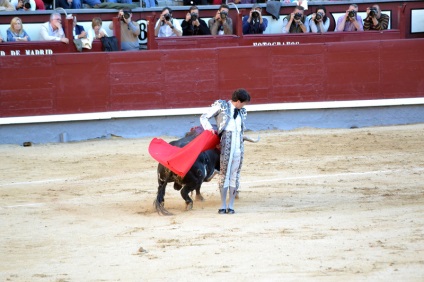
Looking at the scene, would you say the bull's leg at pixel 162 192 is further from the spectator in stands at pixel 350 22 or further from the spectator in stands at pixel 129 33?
the spectator in stands at pixel 350 22

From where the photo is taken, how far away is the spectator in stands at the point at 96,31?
14358mm

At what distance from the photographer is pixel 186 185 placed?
355 inches

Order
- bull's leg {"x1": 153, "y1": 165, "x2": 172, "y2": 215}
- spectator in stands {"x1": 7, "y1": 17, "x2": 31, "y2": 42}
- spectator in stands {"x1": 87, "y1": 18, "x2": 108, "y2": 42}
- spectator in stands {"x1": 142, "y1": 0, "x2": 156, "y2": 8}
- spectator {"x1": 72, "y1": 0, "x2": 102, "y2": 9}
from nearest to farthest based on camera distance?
1. bull's leg {"x1": 153, "y1": 165, "x2": 172, "y2": 215}
2. spectator in stands {"x1": 7, "y1": 17, "x2": 31, "y2": 42}
3. spectator in stands {"x1": 87, "y1": 18, "x2": 108, "y2": 42}
4. spectator {"x1": 72, "y1": 0, "x2": 102, "y2": 9}
5. spectator in stands {"x1": 142, "y1": 0, "x2": 156, "y2": 8}

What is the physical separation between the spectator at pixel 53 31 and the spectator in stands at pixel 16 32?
245 mm

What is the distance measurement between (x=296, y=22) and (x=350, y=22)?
0.94m

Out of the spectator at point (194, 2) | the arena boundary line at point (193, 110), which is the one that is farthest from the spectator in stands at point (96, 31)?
the spectator at point (194, 2)

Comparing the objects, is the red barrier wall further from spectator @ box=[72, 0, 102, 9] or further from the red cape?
the red cape

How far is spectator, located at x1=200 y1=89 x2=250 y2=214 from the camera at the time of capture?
344 inches

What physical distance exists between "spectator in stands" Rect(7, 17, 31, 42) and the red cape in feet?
17.5

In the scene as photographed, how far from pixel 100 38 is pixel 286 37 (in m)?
2.89

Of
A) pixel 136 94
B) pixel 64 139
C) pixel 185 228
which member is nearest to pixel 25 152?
pixel 64 139

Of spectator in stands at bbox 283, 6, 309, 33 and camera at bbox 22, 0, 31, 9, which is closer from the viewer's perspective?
camera at bbox 22, 0, 31, 9

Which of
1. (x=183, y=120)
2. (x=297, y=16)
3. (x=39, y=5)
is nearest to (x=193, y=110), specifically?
(x=183, y=120)

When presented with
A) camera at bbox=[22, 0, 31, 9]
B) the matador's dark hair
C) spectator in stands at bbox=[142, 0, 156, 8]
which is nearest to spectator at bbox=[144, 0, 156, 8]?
spectator in stands at bbox=[142, 0, 156, 8]
